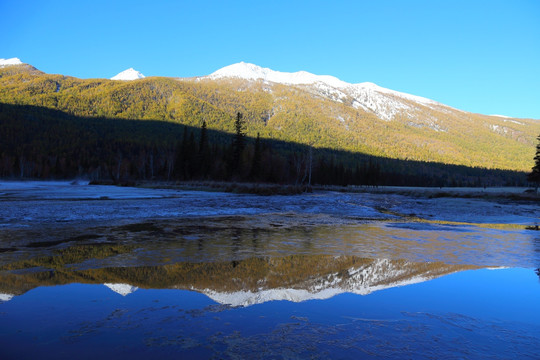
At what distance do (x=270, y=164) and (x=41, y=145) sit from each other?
112465mm

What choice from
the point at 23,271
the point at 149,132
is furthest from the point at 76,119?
the point at 23,271

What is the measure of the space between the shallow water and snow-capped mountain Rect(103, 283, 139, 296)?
0.11ft

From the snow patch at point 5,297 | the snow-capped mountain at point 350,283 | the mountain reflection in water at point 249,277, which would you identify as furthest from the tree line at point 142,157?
the snow-capped mountain at point 350,283

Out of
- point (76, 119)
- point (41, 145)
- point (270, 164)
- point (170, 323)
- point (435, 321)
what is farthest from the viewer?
point (76, 119)

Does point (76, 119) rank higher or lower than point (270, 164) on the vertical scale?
higher

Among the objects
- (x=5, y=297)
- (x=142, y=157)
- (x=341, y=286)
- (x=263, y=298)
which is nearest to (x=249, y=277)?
→ (x=263, y=298)

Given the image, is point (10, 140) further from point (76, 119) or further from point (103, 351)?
point (103, 351)

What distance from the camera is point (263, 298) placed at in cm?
Answer: 594

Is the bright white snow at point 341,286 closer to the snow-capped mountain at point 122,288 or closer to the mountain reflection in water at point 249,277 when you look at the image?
the mountain reflection in water at point 249,277

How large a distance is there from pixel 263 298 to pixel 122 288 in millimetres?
2623

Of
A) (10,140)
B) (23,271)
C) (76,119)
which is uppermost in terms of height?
(76,119)

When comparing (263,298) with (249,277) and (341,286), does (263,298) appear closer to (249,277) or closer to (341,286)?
(249,277)

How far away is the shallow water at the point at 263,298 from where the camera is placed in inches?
165

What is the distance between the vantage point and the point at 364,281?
713 centimetres
